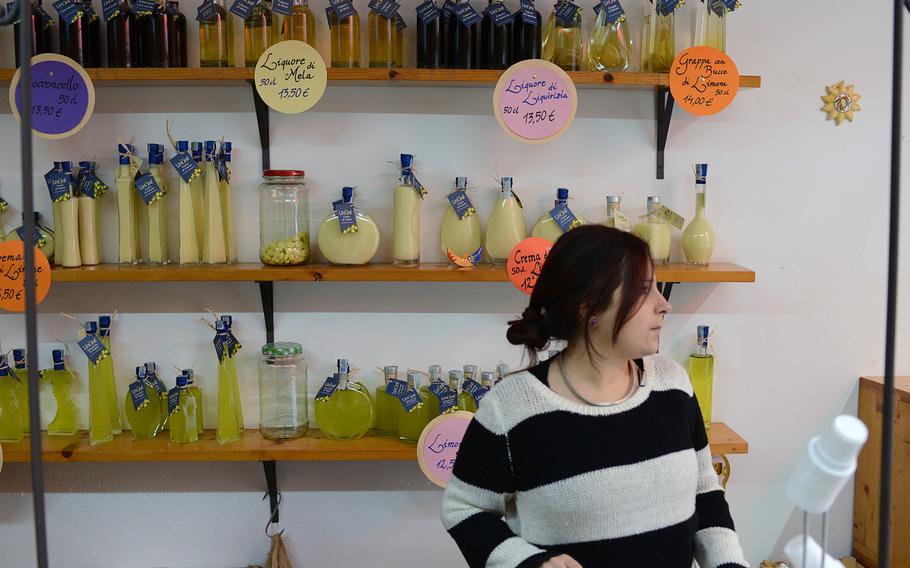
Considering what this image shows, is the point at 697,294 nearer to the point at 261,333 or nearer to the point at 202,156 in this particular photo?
the point at 261,333

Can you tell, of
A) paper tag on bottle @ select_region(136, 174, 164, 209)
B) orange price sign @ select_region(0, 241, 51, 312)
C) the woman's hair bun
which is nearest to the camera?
the woman's hair bun

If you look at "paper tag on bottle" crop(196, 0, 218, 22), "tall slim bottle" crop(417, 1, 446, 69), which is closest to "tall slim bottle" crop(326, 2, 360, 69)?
"tall slim bottle" crop(417, 1, 446, 69)

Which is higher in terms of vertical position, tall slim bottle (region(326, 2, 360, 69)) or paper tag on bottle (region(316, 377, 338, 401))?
tall slim bottle (region(326, 2, 360, 69))

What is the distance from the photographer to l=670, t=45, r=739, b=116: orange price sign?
1963 mm

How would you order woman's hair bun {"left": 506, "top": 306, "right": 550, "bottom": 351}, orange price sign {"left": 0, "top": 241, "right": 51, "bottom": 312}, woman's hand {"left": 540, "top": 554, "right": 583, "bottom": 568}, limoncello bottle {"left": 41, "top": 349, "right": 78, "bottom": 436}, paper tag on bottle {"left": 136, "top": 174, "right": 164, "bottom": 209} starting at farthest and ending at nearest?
1. limoncello bottle {"left": 41, "top": 349, "right": 78, "bottom": 436}
2. paper tag on bottle {"left": 136, "top": 174, "right": 164, "bottom": 209}
3. orange price sign {"left": 0, "top": 241, "right": 51, "bottom": 312}
4. woman's hair bun {"left": 506, "top": 306, "right": 550, "bottom": 351}
5. woman's hand {"left": 540, "top": 554, "right": 583, "bottom": 568}

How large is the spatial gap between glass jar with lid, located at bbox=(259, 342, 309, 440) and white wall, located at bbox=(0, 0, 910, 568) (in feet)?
0.20

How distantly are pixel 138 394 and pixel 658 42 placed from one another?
4.86 ft

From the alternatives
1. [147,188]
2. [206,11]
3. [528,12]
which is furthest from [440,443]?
[206,11]

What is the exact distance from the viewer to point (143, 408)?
210 cm

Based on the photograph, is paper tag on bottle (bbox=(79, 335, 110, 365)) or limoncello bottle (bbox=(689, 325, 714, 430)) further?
limoncello bottle (bbox=(689, 325, 714, 430))

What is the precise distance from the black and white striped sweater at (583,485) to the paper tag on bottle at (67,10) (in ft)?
4.42

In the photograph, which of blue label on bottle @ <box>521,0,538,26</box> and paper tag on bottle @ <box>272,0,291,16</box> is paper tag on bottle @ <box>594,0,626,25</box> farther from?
paper tag on bottle @ <box>272,0,291,16</box>

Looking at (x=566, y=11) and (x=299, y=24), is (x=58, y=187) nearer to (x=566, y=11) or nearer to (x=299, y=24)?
(x=299, y=24)

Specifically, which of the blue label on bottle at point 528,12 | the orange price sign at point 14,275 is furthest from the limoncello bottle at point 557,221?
the orange price sign at point 14,275
